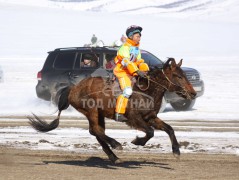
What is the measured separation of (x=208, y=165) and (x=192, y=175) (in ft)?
3.78

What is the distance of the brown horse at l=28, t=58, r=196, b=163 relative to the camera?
1080 centimetres

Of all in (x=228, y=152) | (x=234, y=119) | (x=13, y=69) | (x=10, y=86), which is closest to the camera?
(x=228, y=152)

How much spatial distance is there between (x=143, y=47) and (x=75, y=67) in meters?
45.1

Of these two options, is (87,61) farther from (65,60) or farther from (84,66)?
(65,60)

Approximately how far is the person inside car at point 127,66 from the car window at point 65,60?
29.2 feet

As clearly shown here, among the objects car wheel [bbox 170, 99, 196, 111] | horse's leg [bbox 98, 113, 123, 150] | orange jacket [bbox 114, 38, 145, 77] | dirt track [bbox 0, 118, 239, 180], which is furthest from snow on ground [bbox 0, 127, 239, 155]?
car wheel [bbox 170, 99, 196, 111]

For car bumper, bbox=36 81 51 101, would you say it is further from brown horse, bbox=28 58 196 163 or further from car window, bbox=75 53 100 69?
brown horse, bbox=28 58 196 163

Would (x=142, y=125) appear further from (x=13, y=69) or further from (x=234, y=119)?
(x=13, y=69)

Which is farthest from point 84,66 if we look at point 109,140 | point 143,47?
point 143,47

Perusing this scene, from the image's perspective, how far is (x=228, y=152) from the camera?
12.4 meters

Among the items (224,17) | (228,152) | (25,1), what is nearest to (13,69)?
(228,152)

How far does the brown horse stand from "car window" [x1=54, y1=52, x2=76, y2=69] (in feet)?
27.6

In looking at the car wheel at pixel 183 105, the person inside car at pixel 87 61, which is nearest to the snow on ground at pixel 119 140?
the person inside car at pixel 87 61

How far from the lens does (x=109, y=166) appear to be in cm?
1091
